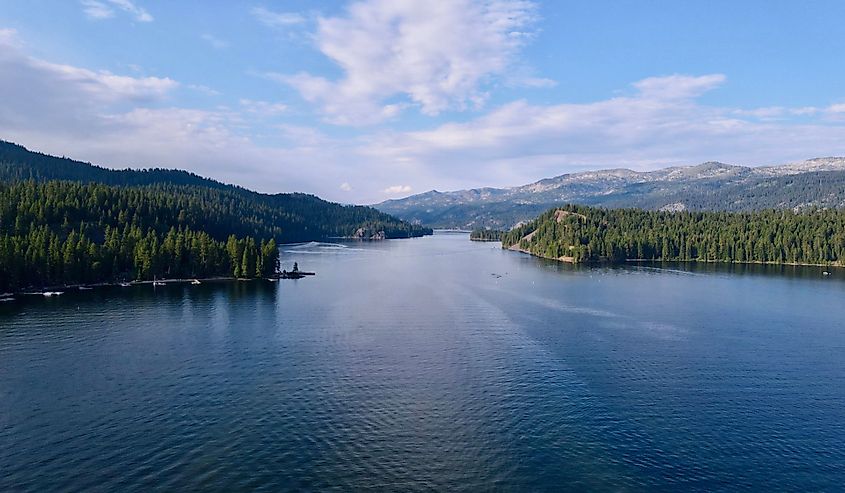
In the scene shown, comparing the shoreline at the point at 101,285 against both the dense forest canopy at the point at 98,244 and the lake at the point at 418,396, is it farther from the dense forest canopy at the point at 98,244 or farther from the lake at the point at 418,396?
the lake at the point at 418,396

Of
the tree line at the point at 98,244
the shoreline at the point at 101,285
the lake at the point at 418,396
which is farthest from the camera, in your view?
the tree line at the point at 98,244

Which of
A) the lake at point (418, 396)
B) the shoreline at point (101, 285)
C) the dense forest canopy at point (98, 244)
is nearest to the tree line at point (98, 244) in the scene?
the dense forest canopy at point (98, 244)

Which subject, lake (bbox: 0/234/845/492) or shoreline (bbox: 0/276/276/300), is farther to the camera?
shoreline (bbox: 0/276/276/300)

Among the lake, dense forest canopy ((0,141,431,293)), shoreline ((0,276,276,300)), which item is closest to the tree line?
dense forest canopy ((0,141,431,293))

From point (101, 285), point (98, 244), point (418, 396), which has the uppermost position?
point (98, 244)

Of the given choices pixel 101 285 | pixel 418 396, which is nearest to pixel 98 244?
pixel 101 285

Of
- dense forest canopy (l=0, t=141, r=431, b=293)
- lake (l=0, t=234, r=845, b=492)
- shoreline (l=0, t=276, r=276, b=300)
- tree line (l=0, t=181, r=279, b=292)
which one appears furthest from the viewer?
tree line (l=0, t=181, r=279, b=292)

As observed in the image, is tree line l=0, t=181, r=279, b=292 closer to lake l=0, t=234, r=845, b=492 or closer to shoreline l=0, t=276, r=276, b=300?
shoreline l=0, t=276, r=276, b=300

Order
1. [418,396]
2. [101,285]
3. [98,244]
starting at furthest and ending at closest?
[98,244]
[101,285]
[418,396]

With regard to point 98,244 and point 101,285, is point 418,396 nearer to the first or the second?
point 101,285

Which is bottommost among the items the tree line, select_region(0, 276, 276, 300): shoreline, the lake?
the lake
